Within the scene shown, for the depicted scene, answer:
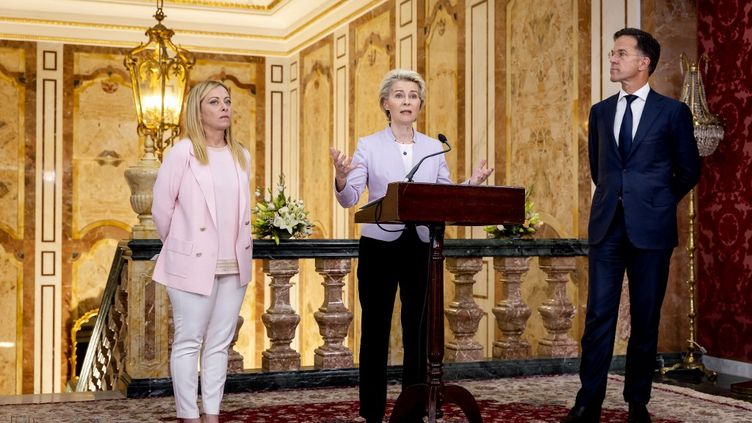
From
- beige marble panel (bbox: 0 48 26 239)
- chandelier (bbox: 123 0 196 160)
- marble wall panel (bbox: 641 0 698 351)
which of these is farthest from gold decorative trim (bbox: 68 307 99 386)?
marble wall panel (bbox: 641 0 698 351)

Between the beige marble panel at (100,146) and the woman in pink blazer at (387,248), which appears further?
the beige marble panel at (100,146)

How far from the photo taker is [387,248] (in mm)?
3303

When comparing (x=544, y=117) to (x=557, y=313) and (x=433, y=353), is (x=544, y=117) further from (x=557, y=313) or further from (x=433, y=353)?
(x=433, y=353)

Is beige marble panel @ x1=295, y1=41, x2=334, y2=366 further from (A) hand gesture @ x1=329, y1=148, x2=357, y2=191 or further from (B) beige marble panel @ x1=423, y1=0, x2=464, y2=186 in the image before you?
(A) hand gesture @ x1=329, y1=148, x2=357, y2=191

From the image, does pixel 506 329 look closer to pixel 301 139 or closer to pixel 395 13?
pixel 395 13

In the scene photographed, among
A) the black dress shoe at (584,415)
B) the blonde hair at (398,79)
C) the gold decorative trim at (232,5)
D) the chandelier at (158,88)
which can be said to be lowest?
the black dress shoe at (584,415)

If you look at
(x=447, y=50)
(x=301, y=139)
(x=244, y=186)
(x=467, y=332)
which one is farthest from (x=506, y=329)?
(x=301, y=139)

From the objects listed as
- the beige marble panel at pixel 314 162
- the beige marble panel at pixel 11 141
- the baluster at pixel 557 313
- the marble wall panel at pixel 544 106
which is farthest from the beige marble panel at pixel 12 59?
the baluster at pixel 557 313

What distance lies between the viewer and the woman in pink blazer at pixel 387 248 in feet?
10.8

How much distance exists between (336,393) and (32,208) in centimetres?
742

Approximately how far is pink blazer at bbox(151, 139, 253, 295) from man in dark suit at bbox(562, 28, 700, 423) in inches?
54.1

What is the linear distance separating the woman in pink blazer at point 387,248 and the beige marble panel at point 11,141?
28.1 ft

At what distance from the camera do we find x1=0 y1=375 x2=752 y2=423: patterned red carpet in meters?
3.94

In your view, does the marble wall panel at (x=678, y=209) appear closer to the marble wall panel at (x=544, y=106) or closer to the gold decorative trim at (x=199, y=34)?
the marble wall panel at (x=544, y=106)
